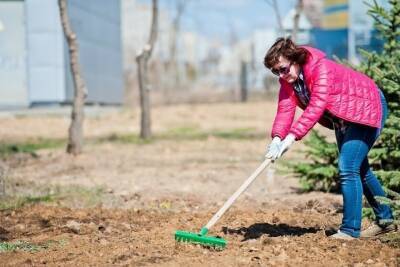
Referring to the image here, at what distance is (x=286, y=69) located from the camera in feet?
16.5

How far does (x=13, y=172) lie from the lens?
1043cm

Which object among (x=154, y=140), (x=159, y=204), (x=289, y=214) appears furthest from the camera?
(x=154, y=140)

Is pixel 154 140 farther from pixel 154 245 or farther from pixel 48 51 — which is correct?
pixel 154 245

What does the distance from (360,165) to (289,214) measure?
5.20 ft

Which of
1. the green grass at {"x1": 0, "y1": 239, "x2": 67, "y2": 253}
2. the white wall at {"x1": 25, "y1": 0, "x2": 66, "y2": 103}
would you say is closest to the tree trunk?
the white wall at {"x1": 25, "y1": 0, "x2": 66, "y2": 103}

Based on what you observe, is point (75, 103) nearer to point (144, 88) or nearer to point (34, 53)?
point (144, 88)

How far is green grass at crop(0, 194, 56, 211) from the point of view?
7363 millimetres

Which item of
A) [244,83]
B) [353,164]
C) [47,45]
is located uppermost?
[47,45]

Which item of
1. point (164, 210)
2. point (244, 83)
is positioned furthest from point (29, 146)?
point (244, 83)

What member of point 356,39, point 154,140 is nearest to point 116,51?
point 356,39

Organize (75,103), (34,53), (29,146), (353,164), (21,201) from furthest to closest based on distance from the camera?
(34,53), (29,146), (75,103), (21,201), (353,164)

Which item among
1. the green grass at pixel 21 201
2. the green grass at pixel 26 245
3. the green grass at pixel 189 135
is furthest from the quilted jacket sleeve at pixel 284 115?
the green grass at pixel 189 135

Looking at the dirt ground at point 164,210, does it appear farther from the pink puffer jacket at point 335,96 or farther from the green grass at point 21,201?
the pink puffer jacket at point 335,96

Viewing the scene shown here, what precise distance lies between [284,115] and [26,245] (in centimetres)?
223
